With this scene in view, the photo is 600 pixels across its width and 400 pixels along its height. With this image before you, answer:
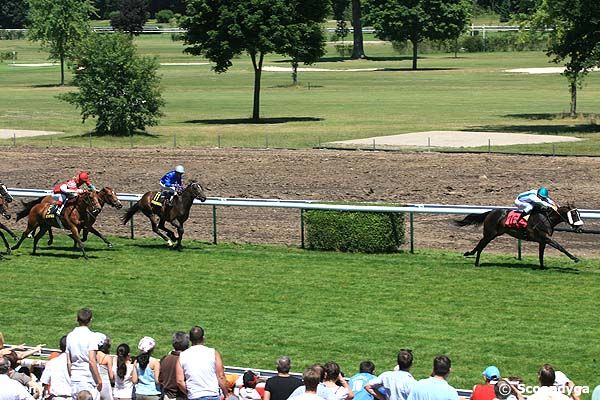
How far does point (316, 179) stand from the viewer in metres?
33.0

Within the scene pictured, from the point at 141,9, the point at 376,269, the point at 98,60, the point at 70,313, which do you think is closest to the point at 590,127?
the point at 98,60

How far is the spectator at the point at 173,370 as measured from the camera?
12.0m

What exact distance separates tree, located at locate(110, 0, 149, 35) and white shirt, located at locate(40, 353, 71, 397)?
375 ft

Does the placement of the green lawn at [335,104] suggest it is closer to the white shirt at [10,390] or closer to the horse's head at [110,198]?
the horse's head at [110,198]

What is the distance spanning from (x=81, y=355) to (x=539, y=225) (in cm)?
1101

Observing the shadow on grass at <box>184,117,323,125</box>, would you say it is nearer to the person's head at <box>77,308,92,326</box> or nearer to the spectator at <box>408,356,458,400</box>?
the person's head at <box>77,308,92,326</box>

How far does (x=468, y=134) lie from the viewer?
43562 mm

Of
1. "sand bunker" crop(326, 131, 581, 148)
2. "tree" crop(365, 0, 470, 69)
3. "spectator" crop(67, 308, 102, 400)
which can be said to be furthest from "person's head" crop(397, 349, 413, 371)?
"tree" crop(365, 0, 470, 69)

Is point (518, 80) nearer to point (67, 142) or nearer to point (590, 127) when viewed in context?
point (590, 127)

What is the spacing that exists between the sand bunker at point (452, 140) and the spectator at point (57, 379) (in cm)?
2803

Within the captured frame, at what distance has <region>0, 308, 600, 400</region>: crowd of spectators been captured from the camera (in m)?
10.7

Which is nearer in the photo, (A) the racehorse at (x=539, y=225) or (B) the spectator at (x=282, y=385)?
(B) the spectator at (x=282, y=385)

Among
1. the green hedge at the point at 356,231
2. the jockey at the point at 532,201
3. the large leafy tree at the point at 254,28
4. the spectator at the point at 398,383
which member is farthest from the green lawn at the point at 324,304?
the large leafy tree at the point at 254,28

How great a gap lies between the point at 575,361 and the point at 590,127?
32.4 meters
